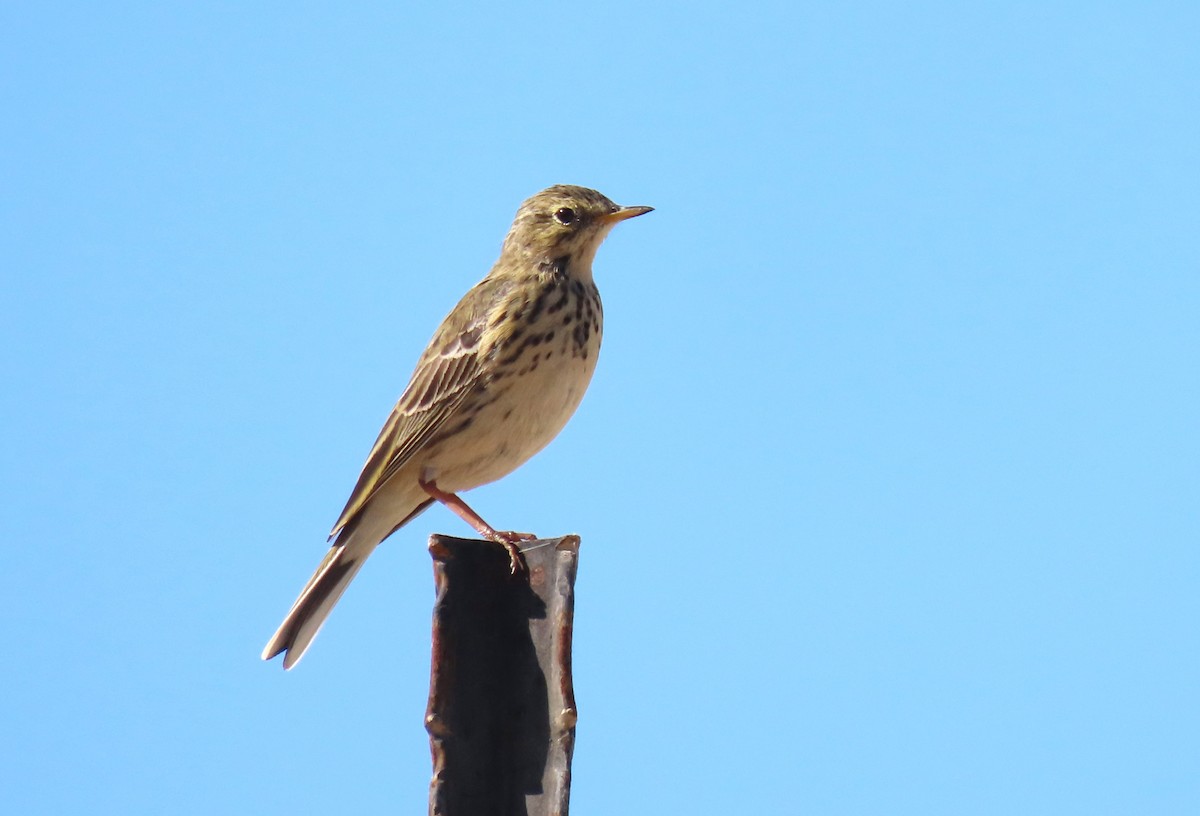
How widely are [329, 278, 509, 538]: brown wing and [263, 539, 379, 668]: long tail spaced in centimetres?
16

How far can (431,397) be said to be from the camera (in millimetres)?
7785

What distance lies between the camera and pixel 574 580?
14.1 feet

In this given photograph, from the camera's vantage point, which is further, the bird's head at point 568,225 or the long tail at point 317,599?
the bird's head at point 568,225

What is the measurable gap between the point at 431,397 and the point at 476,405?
379 mm

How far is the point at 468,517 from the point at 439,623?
3.19 meters

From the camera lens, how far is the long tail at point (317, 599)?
7.27 m

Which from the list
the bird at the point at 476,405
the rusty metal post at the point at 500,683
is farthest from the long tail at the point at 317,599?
the rusty metal post at the point at 500,683

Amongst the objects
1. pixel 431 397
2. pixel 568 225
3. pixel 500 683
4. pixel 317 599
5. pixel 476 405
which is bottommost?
pixel 500 683

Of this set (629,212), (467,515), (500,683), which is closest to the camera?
(500,683)

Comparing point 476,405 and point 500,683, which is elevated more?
point 476,405

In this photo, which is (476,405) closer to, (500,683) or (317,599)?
(317,599)

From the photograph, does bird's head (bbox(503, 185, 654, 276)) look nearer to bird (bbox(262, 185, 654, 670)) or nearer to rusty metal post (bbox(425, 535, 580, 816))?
bird (bbox(262, 185, 654, 670))

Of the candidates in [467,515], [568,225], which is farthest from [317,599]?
[568,225]

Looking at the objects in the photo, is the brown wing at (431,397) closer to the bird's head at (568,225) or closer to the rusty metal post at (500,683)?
the bird's head at (568,225)
